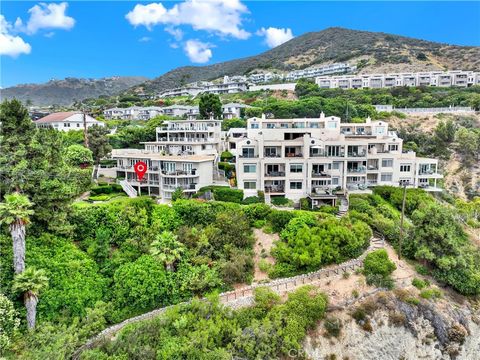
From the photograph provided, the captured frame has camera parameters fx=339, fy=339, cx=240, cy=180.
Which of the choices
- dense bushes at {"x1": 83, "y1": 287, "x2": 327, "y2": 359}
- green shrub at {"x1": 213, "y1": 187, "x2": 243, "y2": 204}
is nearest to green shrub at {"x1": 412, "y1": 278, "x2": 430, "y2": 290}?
dense bushes at {"x1": 83, "y1": 287, "x2": 327, "y2": 359}

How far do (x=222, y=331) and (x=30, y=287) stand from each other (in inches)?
596

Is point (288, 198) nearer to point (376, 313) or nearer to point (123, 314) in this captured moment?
point (376, 313)

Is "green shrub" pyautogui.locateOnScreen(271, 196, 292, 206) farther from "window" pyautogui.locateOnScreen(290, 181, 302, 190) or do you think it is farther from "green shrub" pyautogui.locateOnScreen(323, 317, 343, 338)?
"green shrub" pyautogui.locateOnScreen(323, 317, 343, 338)

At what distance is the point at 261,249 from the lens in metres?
35.2

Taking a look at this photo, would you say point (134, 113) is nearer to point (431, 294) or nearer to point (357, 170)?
point (357, 170)

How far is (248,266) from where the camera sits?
3303 cm

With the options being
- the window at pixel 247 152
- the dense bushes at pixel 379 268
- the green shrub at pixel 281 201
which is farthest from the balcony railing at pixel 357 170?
the dense bushes at pixel 379 268

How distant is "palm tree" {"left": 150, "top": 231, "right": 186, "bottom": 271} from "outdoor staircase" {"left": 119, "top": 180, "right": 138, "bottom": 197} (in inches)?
539

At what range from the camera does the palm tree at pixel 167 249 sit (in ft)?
100

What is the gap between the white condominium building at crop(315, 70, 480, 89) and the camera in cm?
11519

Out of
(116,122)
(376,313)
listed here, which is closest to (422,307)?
(376,313)

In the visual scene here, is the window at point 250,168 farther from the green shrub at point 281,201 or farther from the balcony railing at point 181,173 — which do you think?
the balcony railing at point 181,173

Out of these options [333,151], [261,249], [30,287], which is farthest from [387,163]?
[30,287]

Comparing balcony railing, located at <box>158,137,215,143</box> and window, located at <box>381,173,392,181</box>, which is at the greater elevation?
balcony railing, located at <box>158,137,215,143</box>
